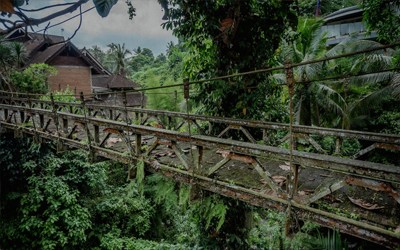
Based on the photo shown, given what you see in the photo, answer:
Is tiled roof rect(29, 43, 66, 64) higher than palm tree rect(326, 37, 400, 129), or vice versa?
tiled roof rect(29, 43, 66, 64)

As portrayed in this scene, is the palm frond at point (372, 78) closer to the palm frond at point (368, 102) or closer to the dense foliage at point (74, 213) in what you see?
the palm frond at point (368, 102)

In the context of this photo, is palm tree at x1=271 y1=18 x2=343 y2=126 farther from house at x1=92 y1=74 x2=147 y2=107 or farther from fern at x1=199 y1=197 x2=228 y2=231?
house at x1=92 y1=74 x2=147 y2=107

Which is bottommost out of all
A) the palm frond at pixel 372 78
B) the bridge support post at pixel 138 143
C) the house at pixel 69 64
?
the bridge support post at pixel 138 143

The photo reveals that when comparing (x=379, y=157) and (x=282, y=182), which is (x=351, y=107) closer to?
(x=379, y=157)

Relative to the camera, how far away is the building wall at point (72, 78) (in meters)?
16.3

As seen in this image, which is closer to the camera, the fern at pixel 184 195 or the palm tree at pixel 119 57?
the fern at pixel 184 195

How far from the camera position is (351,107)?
9.81 m

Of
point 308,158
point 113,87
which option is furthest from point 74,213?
point 113,87

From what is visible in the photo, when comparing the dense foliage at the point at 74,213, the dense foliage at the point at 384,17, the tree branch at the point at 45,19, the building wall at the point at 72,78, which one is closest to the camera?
the tree branch at the point at 45,19

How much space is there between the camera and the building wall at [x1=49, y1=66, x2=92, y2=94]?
53.6ft

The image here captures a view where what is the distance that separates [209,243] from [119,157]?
2.87m

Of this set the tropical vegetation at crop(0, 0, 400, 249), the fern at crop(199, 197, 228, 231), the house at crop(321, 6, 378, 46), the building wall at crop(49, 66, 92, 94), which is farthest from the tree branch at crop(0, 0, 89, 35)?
the house at crop(321, 6, 378, 46)

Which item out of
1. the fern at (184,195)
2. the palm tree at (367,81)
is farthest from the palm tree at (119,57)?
the fern at (184,195)

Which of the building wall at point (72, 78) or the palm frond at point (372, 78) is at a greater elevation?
the building wall at point (72, 78)
